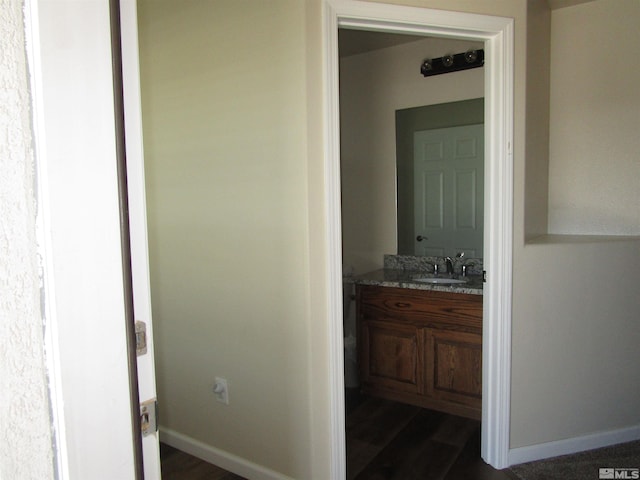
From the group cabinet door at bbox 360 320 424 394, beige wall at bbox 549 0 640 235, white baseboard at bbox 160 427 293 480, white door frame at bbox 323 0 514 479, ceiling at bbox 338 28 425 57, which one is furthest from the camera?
ceiling at bbox 338 28 425 57

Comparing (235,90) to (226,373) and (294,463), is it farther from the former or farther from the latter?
(294,463)

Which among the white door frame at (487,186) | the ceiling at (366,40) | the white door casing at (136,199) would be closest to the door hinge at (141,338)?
the white door casing at (136,199)

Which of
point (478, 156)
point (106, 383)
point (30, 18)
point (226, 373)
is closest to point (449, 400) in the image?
point (226, 373)

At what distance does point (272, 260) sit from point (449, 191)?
1932 millimetres

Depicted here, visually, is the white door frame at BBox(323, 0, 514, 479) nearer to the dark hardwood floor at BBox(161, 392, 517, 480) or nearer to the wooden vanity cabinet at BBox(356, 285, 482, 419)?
the dark hardwood floor at BBox(161, 392, 517, 480)

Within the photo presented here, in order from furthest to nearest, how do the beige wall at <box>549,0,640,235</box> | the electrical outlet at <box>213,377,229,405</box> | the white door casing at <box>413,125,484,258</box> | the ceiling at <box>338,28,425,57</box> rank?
the white door casing at <box>413,125,484,258</box>
the ceiling at <box>338,28,425,57</box>
the beige wall at <box>549,0,640,235</box>
the electrical outlet at <box>213,377,229,405</box>

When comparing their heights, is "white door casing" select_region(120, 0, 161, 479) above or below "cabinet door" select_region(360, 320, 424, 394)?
above

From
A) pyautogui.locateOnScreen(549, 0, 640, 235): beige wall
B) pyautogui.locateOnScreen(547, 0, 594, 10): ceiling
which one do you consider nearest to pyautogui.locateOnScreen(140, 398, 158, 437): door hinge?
pyautogui.locateOnScreen(549, 0, 640, 235): beige wall

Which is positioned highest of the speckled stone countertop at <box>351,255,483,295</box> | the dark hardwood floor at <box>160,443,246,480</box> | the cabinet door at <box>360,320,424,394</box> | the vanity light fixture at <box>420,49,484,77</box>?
the vanity light fixture at <box>420,49,484,77</box>

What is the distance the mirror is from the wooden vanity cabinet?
2.23ft

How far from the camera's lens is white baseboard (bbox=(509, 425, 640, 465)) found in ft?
7.55

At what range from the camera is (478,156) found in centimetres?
331

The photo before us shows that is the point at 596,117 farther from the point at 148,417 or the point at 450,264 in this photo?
the point at 148,417

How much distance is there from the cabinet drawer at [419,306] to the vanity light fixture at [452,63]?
5.28 ft
